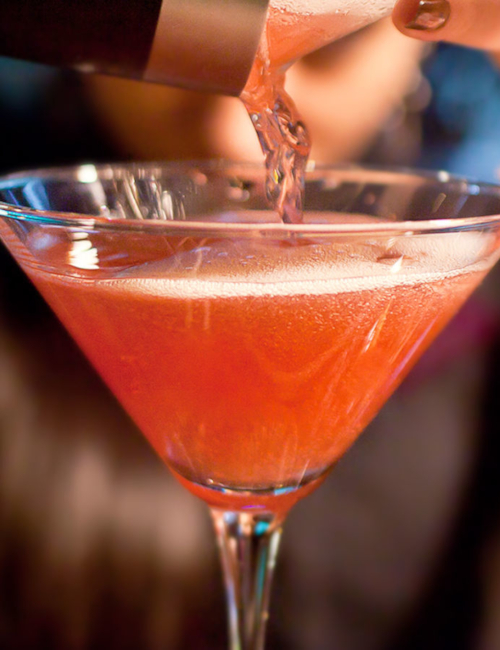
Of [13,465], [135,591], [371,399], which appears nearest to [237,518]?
[371,399]

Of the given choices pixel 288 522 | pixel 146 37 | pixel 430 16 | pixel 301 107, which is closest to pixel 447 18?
pixel 430 16

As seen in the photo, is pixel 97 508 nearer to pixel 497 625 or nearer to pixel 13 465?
pixel 13 465

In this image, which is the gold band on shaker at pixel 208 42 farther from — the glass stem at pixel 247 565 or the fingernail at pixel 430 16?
the glass stem at pixel 247 565

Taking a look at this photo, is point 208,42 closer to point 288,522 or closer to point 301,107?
point 288,522

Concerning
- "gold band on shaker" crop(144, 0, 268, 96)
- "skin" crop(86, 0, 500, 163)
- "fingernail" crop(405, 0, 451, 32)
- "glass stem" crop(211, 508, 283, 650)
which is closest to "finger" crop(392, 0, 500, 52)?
"fingernail" crop(405, 0, 451, 32)

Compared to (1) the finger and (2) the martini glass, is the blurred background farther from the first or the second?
(2) the martini glass

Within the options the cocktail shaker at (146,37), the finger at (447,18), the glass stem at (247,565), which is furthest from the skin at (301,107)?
the glass stem at (247,565)
